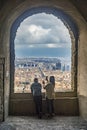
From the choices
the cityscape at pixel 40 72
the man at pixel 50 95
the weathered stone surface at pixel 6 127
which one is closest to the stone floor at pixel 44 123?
the weathered stone surface at pixel 6 127

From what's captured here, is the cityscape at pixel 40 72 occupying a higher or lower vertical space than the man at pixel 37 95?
higher

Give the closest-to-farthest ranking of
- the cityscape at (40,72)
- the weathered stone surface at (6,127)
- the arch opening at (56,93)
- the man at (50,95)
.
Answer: the weathered stone surface at (6,127) < the man at (50,95) < the arch opening at (56,93) < the cityscape at (40,72)

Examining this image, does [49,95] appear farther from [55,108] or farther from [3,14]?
[3,14]

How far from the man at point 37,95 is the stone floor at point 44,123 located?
44 centimetres

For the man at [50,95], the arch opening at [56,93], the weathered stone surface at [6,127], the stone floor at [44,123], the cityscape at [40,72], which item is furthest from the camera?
the cityscape at [40,72]

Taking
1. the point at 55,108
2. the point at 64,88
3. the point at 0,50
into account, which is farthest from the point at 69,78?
the point at 0,50

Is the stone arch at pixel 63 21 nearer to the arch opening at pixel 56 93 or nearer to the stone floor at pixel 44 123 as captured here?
the arch opening at pixel 56 93

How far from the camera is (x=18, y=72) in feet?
48.1

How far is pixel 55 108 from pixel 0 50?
12.7 ft

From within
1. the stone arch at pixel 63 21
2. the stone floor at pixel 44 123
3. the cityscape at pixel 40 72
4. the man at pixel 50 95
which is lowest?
the stone floor at pixel 44 123

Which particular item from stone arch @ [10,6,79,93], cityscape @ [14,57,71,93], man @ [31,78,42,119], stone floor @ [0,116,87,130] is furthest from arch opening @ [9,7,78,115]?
stone floor @ [0,116,87,130]

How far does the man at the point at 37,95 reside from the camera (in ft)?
44.4

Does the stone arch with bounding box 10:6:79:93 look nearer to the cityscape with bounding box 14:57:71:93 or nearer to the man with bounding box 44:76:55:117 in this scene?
the cityscape with bounding box 14:57:71:93

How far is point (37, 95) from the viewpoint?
1356 centimetres
